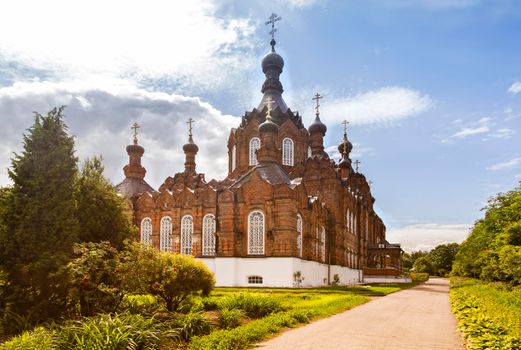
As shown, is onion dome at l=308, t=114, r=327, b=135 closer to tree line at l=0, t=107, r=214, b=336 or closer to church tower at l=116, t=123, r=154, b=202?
church tower at l=116, t=123, r=154, b=202

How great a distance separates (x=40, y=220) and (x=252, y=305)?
6.64 m

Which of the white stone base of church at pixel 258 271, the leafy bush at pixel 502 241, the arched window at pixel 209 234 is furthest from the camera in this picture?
the arched window at pixel 209 234

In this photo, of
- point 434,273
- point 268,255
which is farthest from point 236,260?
point 434,273

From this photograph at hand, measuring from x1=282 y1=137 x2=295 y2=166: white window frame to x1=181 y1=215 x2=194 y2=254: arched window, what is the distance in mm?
12027

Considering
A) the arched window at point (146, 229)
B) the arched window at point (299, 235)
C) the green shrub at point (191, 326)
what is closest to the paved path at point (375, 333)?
the green shrub at point (191, 326)

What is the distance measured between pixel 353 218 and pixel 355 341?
141ft

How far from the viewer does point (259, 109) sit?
47.1m

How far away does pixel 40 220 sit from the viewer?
41.4ft

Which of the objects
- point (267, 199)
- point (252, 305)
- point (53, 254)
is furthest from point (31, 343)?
point (267, 199)

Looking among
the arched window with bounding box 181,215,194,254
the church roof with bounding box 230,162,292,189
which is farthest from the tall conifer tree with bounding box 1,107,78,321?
the arched window with bounding box 181,215,194,254

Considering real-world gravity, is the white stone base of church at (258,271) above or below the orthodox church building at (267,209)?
below

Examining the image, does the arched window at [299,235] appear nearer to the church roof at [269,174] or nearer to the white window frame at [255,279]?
the church roof at [269,174]

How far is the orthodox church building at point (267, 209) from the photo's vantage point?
1341 inches

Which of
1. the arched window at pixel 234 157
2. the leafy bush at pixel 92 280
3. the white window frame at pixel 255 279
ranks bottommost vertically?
the white window frame at pixel 255 279
